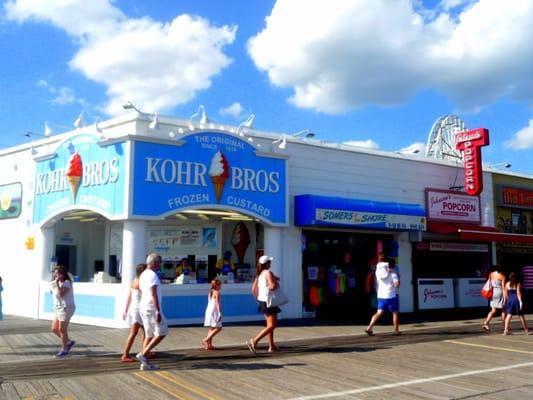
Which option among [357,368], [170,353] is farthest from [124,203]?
[357,368]

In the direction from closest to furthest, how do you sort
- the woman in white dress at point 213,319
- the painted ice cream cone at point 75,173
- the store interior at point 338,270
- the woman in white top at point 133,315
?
the woman in white top at point 133,315
the woman in white dress at point 213,319
the painted ice cream cone at point 75,173
the store interior at point 338,270

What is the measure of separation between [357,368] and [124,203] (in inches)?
291

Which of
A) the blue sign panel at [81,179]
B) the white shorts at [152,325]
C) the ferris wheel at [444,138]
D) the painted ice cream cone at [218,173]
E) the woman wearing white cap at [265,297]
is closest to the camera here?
the white shorts at [152,325]

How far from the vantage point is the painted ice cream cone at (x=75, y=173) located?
50.9 feet

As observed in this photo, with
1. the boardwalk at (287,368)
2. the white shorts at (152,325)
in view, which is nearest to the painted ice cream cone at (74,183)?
the boardwalk at (287,368)

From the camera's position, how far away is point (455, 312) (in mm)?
19391

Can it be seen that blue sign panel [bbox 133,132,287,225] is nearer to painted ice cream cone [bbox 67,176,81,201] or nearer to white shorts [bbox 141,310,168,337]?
painted ice cream cone [bbox 67,176,81,201]

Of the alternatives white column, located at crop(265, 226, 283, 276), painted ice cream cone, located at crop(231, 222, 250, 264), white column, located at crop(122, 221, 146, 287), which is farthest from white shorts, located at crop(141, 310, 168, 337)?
painted ice cream cone, located at crop(231, 222, 250, 264)

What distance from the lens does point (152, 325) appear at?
28.4 feet

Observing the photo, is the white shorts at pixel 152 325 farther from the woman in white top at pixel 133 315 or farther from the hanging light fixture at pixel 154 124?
the hanging light fixture at pixel 154 124

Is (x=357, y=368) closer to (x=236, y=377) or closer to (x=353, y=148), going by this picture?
(x=236, y=377)

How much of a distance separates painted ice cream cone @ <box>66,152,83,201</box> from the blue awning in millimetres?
6106

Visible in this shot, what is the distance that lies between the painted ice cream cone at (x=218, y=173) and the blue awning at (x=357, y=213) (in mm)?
2630

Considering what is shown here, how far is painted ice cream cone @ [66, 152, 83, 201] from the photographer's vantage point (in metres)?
15.5
